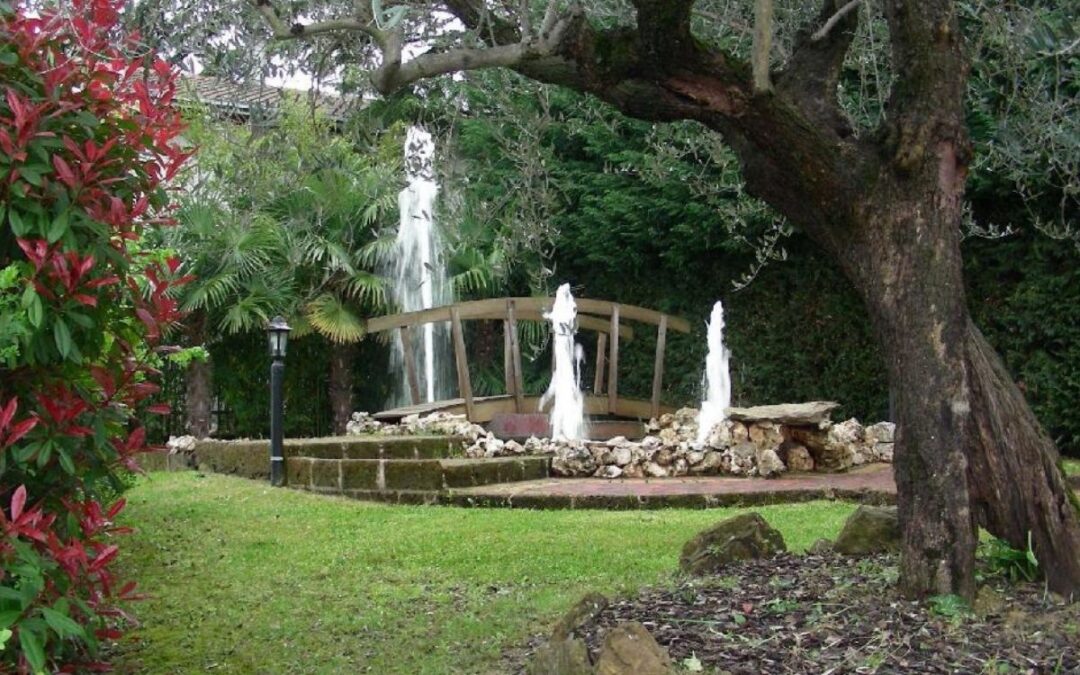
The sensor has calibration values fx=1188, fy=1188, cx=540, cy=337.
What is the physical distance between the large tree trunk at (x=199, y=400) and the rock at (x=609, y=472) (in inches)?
275

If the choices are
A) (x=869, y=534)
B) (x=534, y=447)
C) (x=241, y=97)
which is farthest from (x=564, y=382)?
(x=869, y=534)

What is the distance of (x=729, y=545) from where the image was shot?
600 centimetres

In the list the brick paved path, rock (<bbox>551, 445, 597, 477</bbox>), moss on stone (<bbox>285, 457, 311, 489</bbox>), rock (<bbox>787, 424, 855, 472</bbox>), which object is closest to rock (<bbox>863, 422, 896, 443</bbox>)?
rock (<bbox>787, 424, 855, 472</bbox>)

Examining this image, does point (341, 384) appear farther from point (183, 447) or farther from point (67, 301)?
point (67, 301)

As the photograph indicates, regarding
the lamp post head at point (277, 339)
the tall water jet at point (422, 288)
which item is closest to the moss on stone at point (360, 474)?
the lamp post head at point (277, 339)

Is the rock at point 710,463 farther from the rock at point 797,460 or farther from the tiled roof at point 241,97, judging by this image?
the tiled roof at point 241,97

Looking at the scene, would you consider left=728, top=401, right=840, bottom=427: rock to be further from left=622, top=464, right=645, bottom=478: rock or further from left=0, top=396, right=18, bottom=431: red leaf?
left=0, top=396, right=18, bottom=431: red leaf

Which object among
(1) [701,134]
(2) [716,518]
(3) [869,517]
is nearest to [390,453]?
(2) [716,518]

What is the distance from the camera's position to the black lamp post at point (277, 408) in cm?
1139

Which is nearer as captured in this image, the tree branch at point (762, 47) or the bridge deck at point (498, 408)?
the tree branch at point (762, 47)

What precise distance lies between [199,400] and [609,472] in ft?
23.7

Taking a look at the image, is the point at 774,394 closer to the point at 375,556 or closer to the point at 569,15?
the point at 375,556

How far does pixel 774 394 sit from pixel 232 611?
10.5 metres

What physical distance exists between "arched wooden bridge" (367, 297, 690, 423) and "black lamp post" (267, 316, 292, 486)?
261 cm
